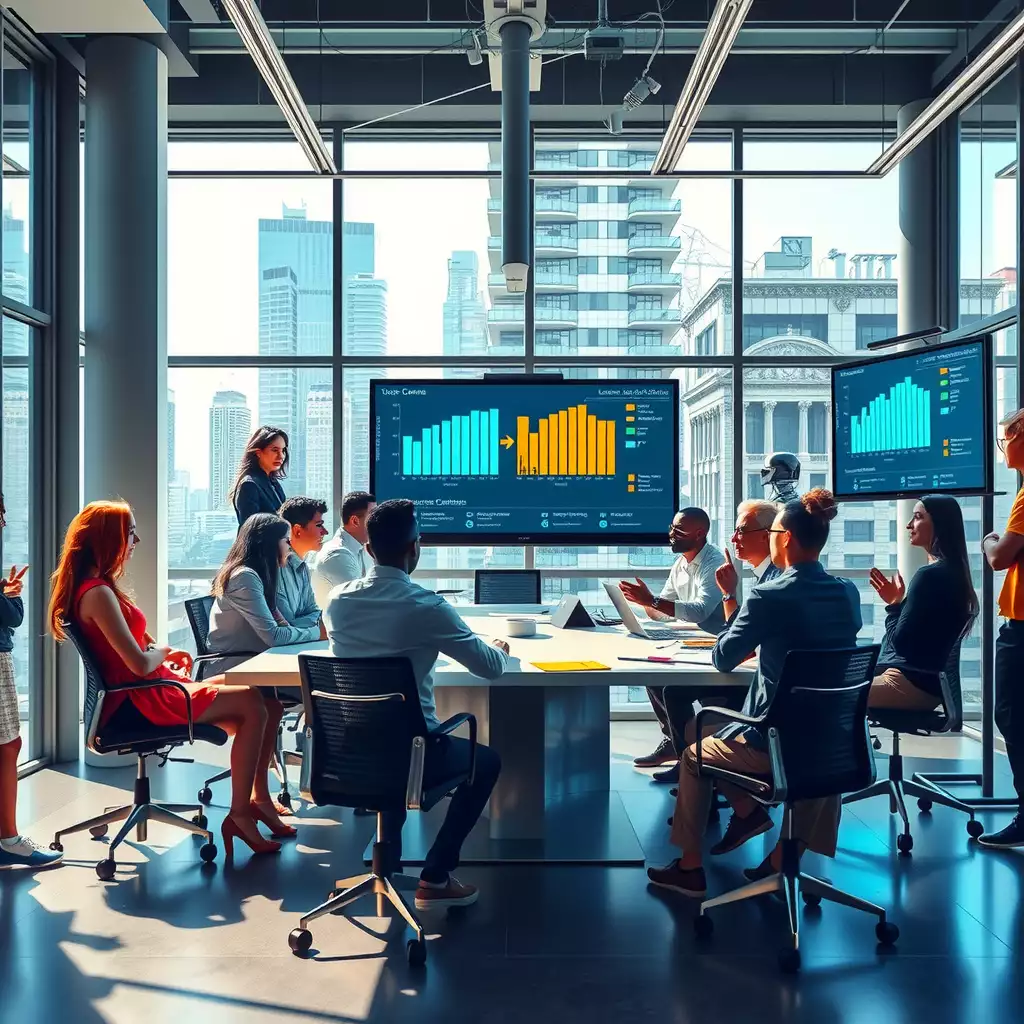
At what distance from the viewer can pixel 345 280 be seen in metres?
6.71

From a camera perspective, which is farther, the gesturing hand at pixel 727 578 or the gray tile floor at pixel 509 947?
the gesturing hand at pixel 727 578

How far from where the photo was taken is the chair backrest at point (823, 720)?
9.62 feet

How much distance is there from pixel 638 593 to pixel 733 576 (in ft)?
1.52

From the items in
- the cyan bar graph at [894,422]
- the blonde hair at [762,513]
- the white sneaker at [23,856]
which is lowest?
the white sneaker at [23,856]

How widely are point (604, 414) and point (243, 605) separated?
8.68 feet

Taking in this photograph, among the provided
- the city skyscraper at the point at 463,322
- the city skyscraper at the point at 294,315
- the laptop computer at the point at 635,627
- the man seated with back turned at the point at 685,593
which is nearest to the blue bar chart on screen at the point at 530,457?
the man seated with back turned at the point at 685,593

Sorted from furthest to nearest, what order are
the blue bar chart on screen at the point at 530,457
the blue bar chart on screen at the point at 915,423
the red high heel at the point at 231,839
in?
the blue bar chart on screen at the point at 530,457
the blue bar chart on screen at the point at 915,423
the red high heel at the point at 231,839

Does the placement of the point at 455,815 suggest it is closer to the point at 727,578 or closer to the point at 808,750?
the point at 808,750

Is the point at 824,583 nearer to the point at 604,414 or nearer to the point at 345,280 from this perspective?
the point at 604,414

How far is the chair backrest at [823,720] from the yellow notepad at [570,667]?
66 centimetres

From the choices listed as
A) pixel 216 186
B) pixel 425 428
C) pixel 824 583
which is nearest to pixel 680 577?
pixel 425 428

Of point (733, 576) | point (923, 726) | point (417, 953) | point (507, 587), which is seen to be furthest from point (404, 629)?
point (507, 587)

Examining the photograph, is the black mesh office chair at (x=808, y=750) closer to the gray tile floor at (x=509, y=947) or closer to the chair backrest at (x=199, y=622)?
the gray tile floor at (x=509, y=947)

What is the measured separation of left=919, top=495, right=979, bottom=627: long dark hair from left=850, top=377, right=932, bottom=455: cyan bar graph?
Answer: 1.04 metres
